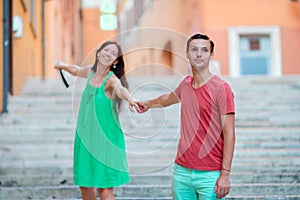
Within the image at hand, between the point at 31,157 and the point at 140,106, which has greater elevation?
the point at 140,106

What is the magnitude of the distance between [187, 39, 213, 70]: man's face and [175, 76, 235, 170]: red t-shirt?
3.3 inches

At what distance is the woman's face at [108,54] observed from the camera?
2998 millimetres

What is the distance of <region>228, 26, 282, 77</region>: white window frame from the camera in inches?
493

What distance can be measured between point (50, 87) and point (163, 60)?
29.2 ft

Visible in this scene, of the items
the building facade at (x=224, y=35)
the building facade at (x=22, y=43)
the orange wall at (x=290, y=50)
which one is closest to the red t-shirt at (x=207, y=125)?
the building facade at (x=22, y=43)

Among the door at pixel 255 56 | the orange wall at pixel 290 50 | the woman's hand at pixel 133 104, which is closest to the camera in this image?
the woman's hand at pixel 133 104

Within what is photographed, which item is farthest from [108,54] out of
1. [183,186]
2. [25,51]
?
[25,51]

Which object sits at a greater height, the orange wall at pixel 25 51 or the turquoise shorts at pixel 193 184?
the orange wall at pixel 25 51

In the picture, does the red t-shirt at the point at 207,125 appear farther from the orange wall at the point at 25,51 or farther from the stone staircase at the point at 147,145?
the orange wall at the point at 25,51

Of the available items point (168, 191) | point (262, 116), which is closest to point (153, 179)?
point (168, 191)

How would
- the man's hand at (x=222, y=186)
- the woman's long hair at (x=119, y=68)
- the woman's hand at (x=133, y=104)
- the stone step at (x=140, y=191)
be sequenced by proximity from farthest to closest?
1. the stone step at (x=140, y=191)
2. the woman's long hair at (x=119, y=68)
3. the woman's hand at (x=133, y=104)
4. the man's hand at (x=222, y=186)

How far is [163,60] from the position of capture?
1623 centimetres

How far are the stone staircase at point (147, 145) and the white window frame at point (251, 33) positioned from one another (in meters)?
4.88

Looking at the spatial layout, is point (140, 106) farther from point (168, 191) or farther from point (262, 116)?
point (262, 116)
